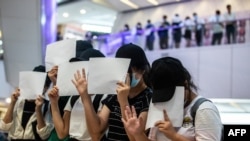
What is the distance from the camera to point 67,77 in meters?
2.12

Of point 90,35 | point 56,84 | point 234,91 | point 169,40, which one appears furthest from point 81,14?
point 56,84

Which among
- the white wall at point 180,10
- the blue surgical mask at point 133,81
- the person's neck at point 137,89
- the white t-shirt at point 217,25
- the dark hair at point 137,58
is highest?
the white wall at point 180,10

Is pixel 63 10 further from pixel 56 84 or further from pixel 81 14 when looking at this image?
pixel 56 84

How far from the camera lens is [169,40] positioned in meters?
11.0

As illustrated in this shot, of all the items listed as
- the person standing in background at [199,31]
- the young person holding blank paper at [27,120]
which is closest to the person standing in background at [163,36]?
the person standing in background at [199,31]

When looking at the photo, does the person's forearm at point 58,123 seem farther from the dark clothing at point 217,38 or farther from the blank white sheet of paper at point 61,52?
the dark clothing at point 217,38

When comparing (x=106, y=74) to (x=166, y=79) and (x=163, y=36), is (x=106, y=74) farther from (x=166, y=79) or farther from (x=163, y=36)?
(x=163, y=36)

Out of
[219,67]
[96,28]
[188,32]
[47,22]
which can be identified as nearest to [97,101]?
[47,22]

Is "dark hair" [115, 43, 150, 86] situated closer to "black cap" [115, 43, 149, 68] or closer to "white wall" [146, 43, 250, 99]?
"black cap" [115, 43, 149, 68]

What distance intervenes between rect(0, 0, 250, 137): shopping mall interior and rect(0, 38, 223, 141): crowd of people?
3.91 meters

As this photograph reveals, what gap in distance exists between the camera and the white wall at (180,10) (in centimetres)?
1141

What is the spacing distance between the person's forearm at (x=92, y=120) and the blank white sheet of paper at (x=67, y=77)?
22cm

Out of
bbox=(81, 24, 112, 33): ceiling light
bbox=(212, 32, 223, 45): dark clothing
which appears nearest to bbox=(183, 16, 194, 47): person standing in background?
bbox=(212, 32, 223, 45): dark clothing

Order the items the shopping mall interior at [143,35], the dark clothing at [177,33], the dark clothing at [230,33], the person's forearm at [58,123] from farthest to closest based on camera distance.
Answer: the dark clothing at [177,33]
the dark clothing at [230,33]
the shopping mall interior at [143,35]
the person's forearm at [58,123]
